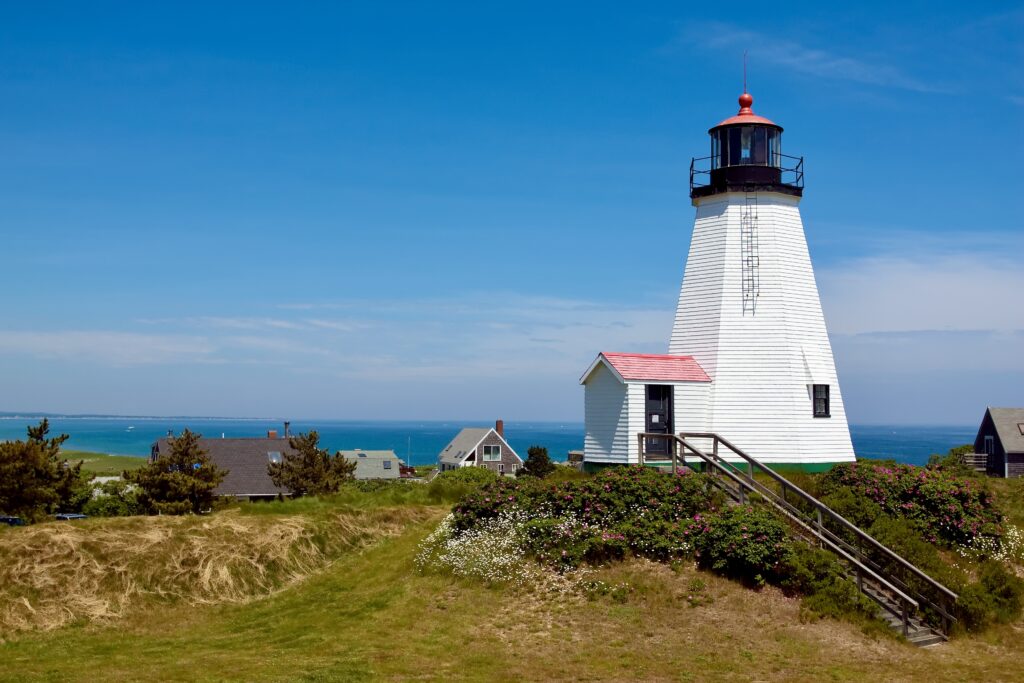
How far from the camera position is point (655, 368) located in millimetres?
28219

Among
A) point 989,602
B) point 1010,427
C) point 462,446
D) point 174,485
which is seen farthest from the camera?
point 462,446

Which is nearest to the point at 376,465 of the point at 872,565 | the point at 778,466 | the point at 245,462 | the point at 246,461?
the point at 246,461

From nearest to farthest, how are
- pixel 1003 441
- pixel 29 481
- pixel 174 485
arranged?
pixel 29 481 < pixel 174 485 < pixel 1003 441

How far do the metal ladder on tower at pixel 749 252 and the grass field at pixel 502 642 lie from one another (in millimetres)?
12030

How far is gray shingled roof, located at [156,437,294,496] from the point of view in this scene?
66.0 meters

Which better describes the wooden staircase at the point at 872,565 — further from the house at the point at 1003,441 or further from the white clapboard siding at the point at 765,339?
the house at the point at 1003,441

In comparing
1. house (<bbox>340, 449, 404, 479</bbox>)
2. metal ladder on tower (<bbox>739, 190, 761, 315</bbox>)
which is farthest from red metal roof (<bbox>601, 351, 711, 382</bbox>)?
house (<bbox>340, 449, 404, 479</bbox>)

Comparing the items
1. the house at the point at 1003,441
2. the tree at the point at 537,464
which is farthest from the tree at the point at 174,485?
the house at the point at 1003,441

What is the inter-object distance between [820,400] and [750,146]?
27.4 ft

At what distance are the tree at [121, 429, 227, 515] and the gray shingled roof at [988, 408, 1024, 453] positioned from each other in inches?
1988

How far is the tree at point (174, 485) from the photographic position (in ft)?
107

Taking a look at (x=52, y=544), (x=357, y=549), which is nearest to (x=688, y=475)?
(x=357, y=549)

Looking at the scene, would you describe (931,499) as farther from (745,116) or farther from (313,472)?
(313,472)

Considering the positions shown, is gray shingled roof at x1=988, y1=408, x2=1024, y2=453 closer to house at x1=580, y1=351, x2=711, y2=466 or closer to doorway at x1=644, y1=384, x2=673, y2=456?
house at x1=580, y1=351, x2=711, y2=466
